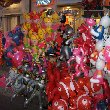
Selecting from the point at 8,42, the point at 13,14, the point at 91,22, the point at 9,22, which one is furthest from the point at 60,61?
the point at 9,22

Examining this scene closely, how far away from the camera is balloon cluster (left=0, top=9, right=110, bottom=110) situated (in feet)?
10.6

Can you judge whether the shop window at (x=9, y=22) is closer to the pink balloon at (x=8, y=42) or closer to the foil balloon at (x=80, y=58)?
the pink balloon at (x=8, y=42)

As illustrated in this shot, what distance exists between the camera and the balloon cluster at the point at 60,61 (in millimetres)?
3232

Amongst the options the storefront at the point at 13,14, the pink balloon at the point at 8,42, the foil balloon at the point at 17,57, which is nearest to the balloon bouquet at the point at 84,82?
the foil balloon at the point at 17,57

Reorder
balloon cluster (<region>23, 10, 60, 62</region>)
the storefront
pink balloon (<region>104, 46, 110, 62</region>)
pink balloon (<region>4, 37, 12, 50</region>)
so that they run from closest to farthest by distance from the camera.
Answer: pink balloon (<region>104, 46, 110, 62</region>)
balloon cluster (<region>23, 10, 60, 62</region>)
pink balloon (<region>4, 37, 12, 50</region>)
the storefront

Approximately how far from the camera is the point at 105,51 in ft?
9.77

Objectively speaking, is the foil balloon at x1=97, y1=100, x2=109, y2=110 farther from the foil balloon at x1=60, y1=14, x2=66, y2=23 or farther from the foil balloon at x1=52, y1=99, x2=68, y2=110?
the foil balloon at x1=60, y1=14, x2=66, y2=23

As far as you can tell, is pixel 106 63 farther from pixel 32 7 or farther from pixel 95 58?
pixel 32 7

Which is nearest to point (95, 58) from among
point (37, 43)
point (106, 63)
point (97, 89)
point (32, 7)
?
point (106, 63)

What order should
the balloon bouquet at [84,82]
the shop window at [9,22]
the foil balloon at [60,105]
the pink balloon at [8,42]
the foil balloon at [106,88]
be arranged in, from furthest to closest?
the shop window at [9,22] → the pink balloon at [8,42] → the foil balloon at [60,105] → the foil balloon at [106,88] → the balloon bouquet at [84,82]

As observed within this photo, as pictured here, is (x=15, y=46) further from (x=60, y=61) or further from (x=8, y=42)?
(x=60, y=61)

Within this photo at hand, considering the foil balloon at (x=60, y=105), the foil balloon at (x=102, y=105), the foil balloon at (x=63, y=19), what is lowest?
the foil balloon at (x=60, y=105)

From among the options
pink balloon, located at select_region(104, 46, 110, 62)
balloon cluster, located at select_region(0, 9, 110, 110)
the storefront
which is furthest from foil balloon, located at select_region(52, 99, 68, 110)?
the storefront

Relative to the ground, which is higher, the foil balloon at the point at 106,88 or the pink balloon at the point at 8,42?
the pink balloon at the point at 8,42
